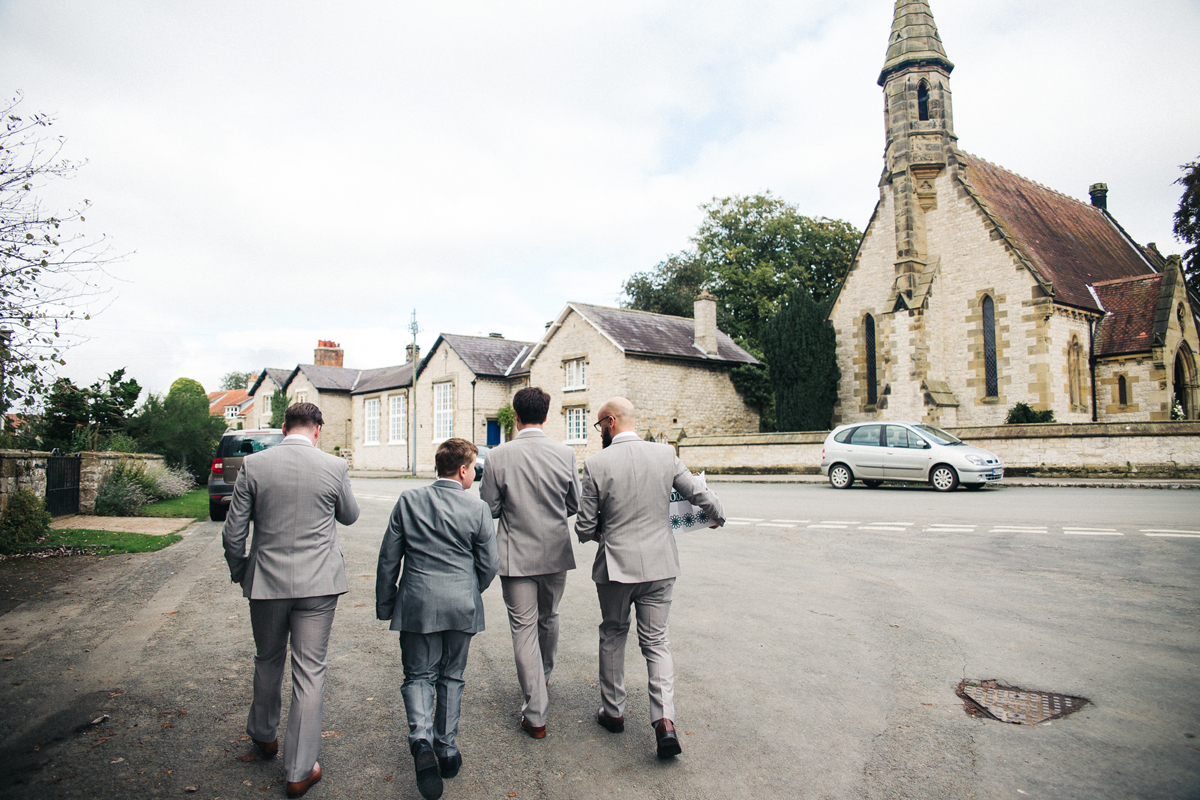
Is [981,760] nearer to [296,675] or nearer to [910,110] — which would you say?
[296,675]

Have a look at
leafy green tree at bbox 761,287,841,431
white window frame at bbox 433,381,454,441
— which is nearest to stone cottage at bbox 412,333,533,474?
white window frame at bbox 433,381,454,441

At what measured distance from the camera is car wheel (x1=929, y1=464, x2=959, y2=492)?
53.6ft

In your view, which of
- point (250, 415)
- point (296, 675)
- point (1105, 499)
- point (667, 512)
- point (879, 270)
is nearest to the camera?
point (296, 675)

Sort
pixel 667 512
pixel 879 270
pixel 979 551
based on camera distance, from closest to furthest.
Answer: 1. pixel 667 512
2. pixel 979 551
3. pixel 879 270

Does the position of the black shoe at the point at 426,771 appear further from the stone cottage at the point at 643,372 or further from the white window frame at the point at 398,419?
the white window frame at the point at 398,419

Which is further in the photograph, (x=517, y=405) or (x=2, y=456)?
(x=2, y=456)

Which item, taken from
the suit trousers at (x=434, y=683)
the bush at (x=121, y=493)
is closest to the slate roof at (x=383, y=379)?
the bush at (x=121, y=493)

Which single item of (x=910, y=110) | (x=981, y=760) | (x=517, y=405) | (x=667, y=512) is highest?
(x=910, y=110)

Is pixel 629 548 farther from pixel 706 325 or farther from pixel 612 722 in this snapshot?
pixel 706 325

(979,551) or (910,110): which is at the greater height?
(910,110)

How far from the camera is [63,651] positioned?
550 cm

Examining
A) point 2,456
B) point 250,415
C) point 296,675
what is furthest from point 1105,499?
point 250,415

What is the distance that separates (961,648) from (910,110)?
1040 inches

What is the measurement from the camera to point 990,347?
84.0 feet
